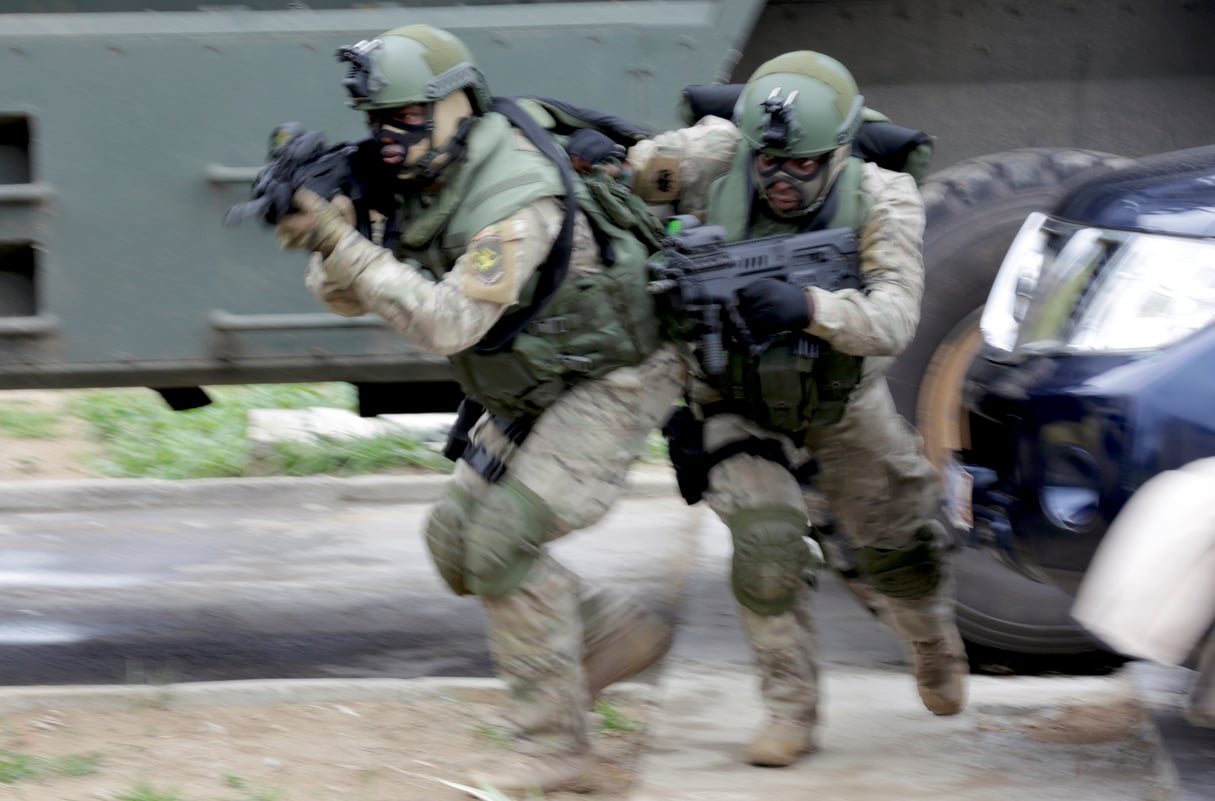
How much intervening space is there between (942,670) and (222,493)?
4.42 m

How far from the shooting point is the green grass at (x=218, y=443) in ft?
26.2

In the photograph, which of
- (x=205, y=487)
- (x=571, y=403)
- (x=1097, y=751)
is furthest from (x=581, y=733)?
(x=205, y=487)

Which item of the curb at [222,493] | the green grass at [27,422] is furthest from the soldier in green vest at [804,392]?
the green grass at [27,422]

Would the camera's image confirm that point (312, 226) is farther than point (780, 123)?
No

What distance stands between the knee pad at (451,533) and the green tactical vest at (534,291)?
0.23 metres

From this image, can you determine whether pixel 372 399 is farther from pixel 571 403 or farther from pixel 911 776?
pixel 911 776

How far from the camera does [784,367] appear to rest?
3.65 m

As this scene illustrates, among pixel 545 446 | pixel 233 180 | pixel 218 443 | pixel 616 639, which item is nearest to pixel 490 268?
pixel 545 446

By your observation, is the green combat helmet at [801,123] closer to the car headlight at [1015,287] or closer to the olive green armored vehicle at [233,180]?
the car headlight at [1015,287]

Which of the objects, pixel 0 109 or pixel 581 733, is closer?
pixel 581 733

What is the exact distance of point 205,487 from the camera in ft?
24.9

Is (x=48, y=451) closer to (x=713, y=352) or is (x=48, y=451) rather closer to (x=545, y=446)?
(x=545, y=446)

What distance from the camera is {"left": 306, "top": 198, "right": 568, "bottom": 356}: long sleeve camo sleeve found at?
337 cm

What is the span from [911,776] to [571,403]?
119 centimetres
